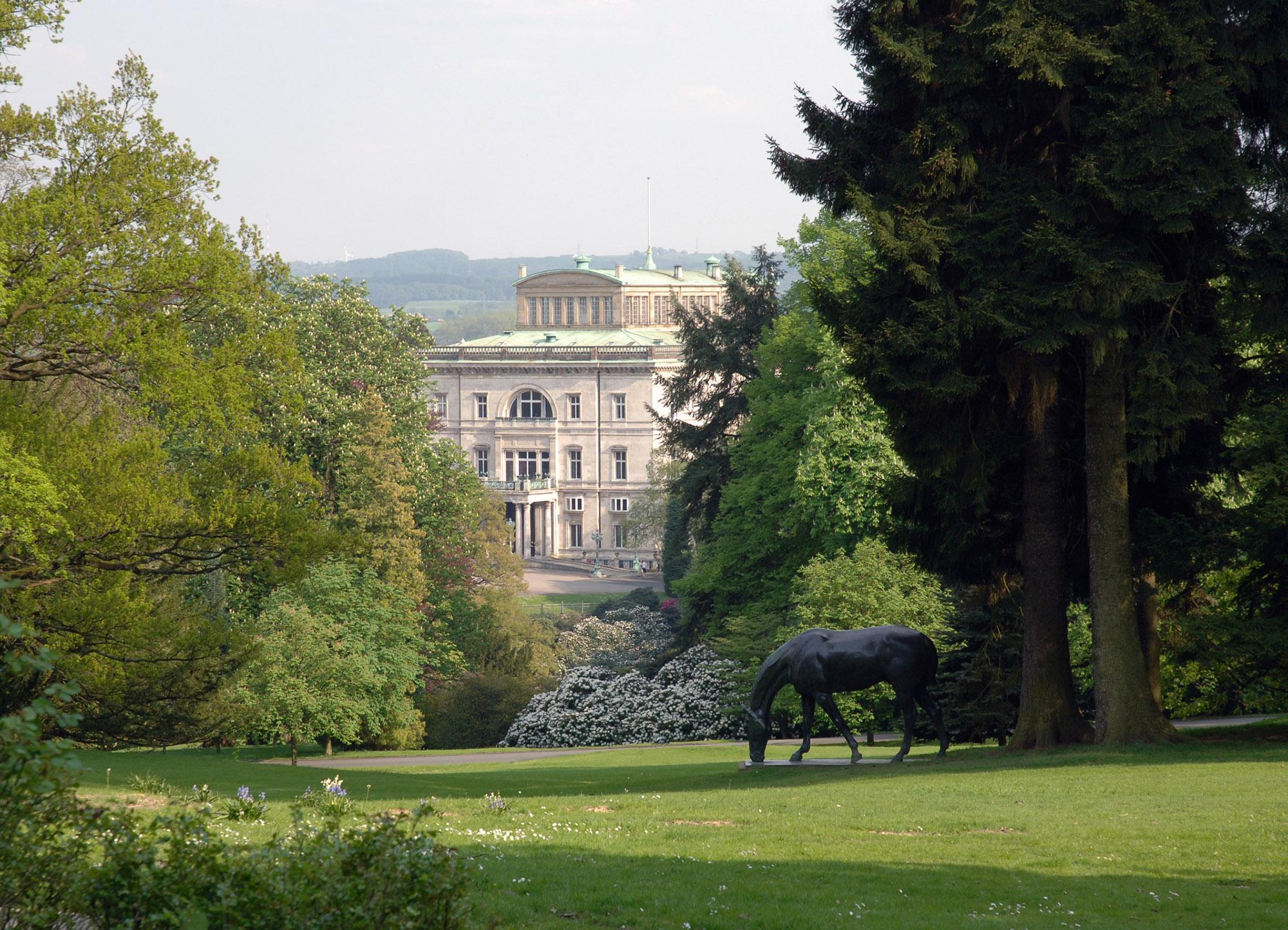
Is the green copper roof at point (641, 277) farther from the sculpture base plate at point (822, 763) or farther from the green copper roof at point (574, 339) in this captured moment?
the sculpture base plate at point (822, 763)

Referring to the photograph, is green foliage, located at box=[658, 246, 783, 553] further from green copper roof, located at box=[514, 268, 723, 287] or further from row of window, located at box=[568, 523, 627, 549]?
green copper roof, located at box=[514, 268, 723, 287]

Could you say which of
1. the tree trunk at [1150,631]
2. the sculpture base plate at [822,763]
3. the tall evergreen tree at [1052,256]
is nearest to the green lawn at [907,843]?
the sculpture base plate at [822,763]

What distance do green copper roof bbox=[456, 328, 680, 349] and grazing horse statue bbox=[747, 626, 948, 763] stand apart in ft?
246

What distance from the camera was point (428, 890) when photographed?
210 inches

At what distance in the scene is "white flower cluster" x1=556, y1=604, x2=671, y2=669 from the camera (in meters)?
48.8

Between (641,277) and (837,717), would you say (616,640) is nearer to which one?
(837,717)

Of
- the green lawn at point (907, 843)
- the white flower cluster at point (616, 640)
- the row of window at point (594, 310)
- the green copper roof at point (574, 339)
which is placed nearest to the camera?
the green lawn at point (907, 843)

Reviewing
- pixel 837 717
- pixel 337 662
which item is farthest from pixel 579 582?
pixel 837 717

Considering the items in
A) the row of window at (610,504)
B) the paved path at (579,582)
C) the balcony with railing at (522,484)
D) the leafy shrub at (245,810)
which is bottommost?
the leafy shrub at (245,810)

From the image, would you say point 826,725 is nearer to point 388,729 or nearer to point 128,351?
point 388,729

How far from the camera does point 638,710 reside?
3706cm

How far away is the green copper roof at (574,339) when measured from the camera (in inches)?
3723

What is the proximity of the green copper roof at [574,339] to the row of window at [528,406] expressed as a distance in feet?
12.2

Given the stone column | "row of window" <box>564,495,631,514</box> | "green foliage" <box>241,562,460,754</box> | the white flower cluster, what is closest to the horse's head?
"green foliage" <box>241,562,460,754</box>
